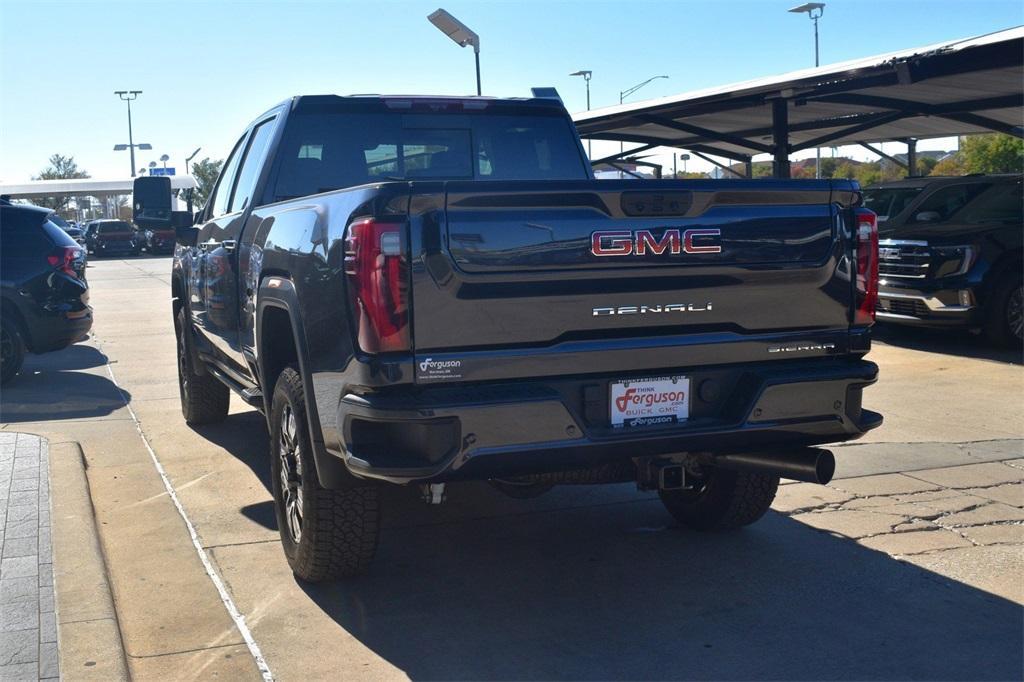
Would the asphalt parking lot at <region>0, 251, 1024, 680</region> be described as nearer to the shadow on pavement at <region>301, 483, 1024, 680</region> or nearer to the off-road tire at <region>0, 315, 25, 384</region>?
the shadow on pavement at <region>301, 483, 1024, 680</region>

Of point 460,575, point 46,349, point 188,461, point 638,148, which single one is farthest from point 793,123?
point 460,575

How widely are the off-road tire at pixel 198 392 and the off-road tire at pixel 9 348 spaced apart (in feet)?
9.10

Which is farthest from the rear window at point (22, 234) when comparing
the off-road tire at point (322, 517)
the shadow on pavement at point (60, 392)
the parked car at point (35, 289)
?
the off-road tire at point (322, 517)

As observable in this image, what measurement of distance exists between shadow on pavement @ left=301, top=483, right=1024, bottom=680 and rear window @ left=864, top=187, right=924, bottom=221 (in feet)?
27.9

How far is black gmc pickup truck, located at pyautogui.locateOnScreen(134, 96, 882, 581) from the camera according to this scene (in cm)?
389

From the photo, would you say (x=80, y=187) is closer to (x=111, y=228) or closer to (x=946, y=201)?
(x=111, y=228)

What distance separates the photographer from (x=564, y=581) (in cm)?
493

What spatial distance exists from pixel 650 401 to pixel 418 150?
103 inches

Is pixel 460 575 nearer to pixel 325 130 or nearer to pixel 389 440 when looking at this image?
pixel 389 440

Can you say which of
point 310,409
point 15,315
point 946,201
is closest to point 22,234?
point 15,315

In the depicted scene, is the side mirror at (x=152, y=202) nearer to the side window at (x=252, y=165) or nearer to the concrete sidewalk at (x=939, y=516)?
the side window at (x=252, y=165)

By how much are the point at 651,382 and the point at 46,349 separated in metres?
8.19

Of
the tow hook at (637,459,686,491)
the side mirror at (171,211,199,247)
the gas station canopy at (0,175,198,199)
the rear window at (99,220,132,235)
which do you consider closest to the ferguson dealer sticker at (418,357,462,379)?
the tow hook at (637,459,686,491)

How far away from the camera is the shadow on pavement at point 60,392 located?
927 cm
